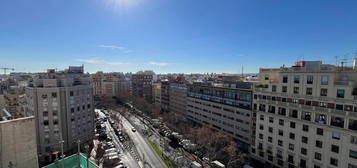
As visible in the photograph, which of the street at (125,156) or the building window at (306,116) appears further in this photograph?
the street at (125,156)

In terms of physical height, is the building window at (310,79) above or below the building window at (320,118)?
above

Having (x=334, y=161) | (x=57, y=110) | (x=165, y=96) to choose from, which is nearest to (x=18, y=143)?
(x=57, y=110)

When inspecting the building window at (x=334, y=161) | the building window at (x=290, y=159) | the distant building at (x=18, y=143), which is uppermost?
the distant building at (x=18, y=143)

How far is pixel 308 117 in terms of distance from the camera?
1369 inches

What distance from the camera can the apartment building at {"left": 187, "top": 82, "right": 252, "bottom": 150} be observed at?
50656 mm

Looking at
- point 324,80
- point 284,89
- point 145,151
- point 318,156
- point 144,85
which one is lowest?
point 145,151

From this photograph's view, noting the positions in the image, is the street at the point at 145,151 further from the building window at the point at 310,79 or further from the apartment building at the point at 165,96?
the building window at the point at 310,79

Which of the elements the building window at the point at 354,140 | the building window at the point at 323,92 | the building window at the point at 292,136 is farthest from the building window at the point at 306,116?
the building window at the point at 354,140

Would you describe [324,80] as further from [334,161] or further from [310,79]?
[334,161]

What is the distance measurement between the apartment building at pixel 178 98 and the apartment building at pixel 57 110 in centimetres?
4029

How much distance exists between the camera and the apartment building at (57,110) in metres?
44.1

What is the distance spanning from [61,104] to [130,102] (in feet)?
222

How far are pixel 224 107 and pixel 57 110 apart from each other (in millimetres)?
46805

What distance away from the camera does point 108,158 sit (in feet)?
141
